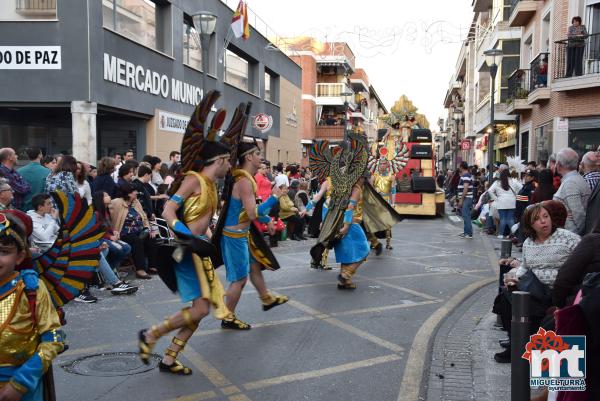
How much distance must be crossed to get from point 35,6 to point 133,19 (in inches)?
119

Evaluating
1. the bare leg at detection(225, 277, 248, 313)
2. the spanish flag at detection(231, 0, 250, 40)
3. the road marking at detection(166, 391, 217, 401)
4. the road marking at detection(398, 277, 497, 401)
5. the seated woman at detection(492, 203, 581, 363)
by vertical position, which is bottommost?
the road marking at detection(398, 277, 497, 401)

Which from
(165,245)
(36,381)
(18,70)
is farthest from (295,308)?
(18,70)

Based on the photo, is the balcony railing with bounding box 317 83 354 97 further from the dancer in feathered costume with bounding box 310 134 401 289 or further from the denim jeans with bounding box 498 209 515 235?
the dancer in feathered costume with bounding box 310 134 401 289

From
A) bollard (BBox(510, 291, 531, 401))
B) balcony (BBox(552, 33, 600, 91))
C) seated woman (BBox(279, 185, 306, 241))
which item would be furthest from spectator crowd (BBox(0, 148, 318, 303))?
balcony (BBox(552, 33, 600, 91))

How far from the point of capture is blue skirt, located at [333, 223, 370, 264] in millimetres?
Answer: 8109

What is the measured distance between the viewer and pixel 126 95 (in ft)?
51.0

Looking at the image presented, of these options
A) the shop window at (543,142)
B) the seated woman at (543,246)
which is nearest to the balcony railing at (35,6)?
the seated woman at (543,246)

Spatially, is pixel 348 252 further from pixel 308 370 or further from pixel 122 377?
pixel 122 377

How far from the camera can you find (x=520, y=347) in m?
3.23

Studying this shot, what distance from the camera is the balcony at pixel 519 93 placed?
22.0 metres

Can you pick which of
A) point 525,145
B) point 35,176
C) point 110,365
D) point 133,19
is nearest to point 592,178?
point 110,365

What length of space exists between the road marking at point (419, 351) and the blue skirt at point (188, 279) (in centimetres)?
182

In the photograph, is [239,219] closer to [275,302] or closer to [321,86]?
[275,302]

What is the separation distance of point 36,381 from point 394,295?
573cm
